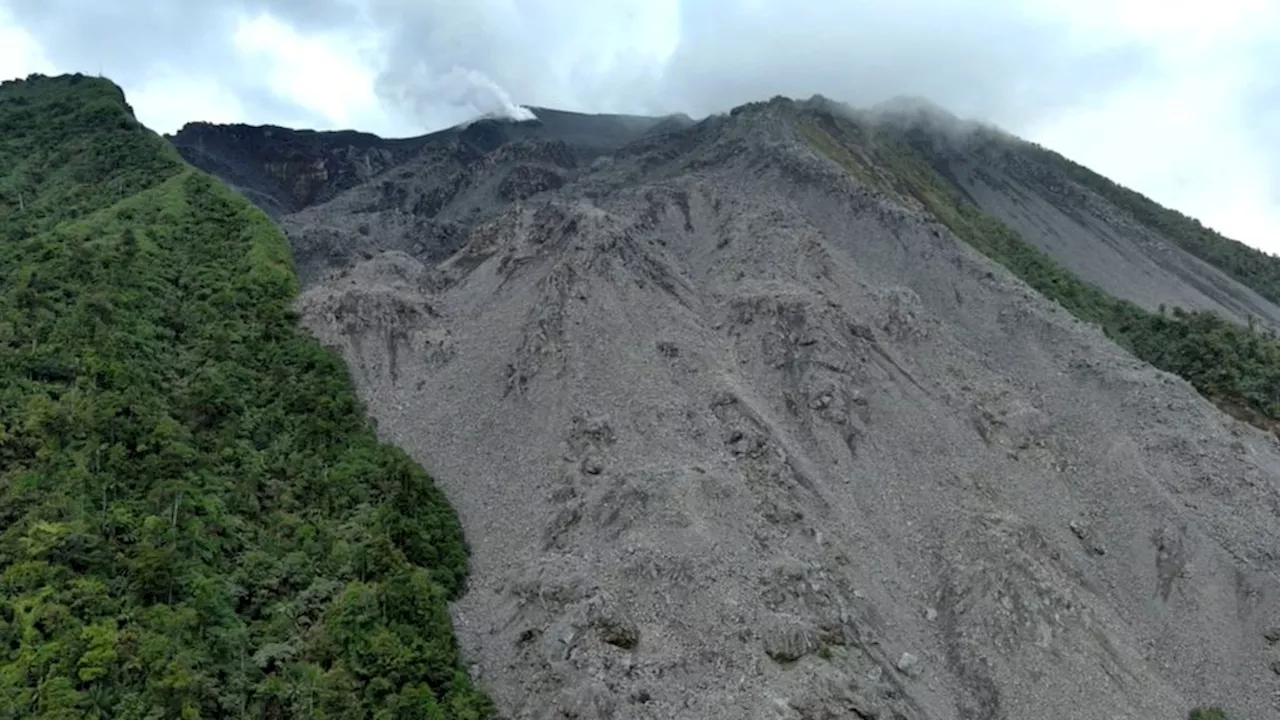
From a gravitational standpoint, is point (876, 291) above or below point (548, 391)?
above

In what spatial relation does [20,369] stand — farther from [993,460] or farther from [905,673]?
[993,460]

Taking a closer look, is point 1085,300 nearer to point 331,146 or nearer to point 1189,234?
point 1189,234

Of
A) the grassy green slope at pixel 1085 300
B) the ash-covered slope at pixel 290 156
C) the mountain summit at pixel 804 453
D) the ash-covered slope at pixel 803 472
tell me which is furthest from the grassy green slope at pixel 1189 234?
the ash-covered slope at pixel 290 156

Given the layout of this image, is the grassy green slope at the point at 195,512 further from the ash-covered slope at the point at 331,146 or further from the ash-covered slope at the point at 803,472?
the ash-covered slope at the point at 331,146

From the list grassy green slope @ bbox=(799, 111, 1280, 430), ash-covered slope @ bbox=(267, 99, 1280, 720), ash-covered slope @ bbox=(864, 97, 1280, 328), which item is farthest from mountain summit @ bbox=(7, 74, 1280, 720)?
ash-covered slope @ bbox=(864, 97, 1280, 328)

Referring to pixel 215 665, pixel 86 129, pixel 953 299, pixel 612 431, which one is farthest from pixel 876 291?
pixel 86 129

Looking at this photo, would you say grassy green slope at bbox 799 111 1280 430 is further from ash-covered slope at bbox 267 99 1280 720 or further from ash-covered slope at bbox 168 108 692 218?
ash-covered slope at bbox 168 108 692 218
